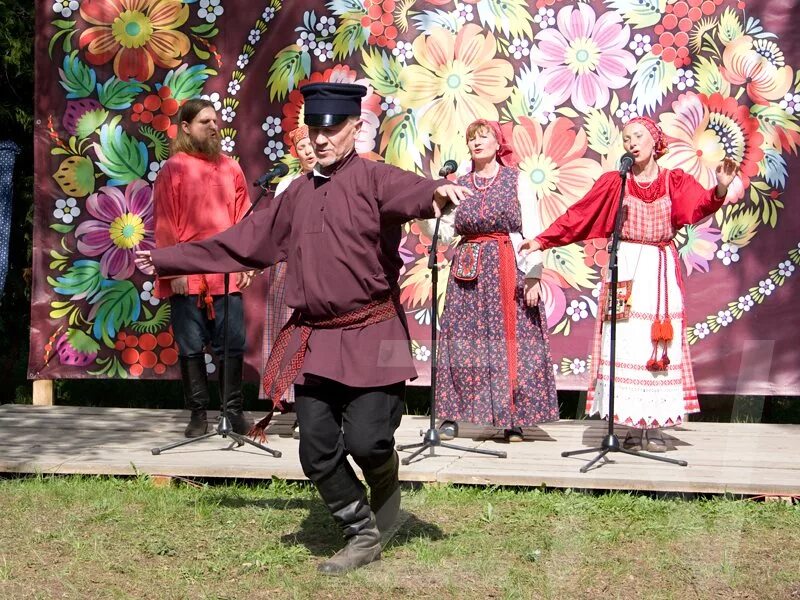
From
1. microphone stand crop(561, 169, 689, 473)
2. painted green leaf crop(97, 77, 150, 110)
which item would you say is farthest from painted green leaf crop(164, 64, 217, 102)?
microphone stand crop(561, 169, 689, 473)

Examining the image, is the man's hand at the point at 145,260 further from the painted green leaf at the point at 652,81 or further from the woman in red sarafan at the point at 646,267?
the painted green leaf at the point at 652,81

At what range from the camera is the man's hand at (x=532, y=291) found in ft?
23.5

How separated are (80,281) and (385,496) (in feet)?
14.0

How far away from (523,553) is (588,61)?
4.17 m

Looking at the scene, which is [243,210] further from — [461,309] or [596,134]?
[596,134]

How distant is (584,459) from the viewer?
6688 millimetres

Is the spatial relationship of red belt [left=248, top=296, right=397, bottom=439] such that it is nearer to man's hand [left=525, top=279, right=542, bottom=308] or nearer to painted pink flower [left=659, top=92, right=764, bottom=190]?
man's hand [left=525, top=279, right=542, bottom=308]

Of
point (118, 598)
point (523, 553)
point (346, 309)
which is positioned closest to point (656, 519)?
point (523, 553)

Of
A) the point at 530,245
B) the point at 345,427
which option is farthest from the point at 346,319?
the point at 530,245

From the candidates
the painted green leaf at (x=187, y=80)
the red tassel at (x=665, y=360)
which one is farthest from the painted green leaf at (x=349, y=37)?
the red tassel at (x=665, y=360)

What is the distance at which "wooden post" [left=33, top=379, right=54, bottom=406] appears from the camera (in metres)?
8.83

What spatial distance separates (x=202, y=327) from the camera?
24.1 feet

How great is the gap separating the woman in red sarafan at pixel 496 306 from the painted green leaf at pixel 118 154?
8.49 feet

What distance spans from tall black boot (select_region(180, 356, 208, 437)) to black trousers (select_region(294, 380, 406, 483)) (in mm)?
2413
